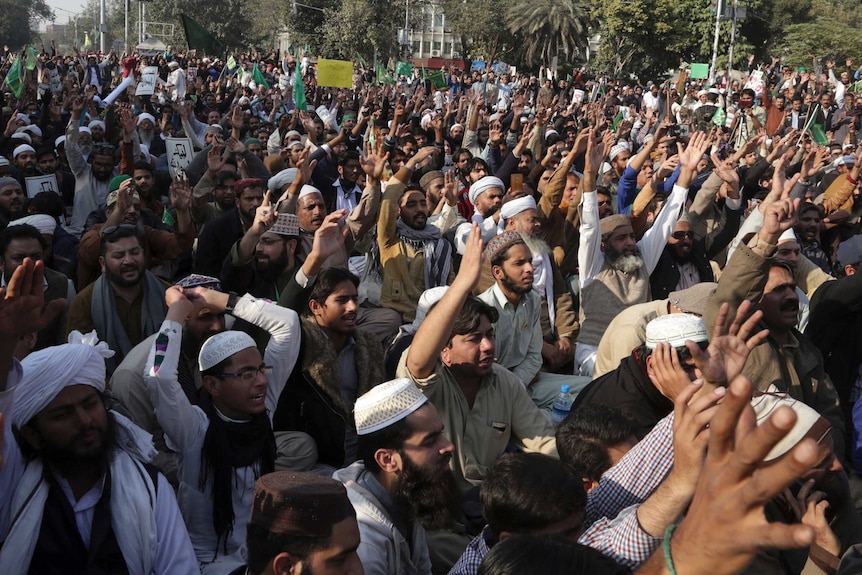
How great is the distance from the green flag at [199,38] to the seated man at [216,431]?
1491 cm

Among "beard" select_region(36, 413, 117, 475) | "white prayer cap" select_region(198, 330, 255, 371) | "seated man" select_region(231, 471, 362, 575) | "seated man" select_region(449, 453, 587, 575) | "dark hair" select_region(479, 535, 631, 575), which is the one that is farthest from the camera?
"white prayer cap" select_region(198, 330, 255, 371)

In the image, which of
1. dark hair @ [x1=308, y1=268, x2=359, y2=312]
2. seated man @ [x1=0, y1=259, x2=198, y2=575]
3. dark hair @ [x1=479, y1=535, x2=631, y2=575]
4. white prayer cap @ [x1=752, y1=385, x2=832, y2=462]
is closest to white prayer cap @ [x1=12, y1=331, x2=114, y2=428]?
seated man @ [x1=0, y1=259, x2=198, y2=575]

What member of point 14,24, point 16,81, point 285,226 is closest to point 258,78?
point 16,81

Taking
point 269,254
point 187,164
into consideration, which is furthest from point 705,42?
point 269,254

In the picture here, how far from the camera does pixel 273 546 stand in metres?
2.32

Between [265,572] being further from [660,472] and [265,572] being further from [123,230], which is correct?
[123,230]

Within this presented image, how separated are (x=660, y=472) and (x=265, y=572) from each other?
50.5 inches

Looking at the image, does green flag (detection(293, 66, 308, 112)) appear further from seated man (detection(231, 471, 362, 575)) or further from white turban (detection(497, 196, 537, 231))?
seated man (detection(231, 471, 362, 575))

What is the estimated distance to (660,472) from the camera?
2.83 m

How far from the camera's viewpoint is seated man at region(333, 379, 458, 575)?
2.80m

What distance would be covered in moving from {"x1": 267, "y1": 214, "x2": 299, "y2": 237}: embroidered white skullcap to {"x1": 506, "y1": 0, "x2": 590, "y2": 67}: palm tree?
1720 inches

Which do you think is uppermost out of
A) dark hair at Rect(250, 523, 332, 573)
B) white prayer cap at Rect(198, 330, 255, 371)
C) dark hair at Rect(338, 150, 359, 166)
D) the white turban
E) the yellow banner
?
the yellow banner

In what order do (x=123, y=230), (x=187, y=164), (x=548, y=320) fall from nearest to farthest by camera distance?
(x=123, y=230) < (x=548, y=320) < (x=187, y=164)

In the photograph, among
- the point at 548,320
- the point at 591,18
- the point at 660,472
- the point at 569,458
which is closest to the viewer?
the point at 660,472
